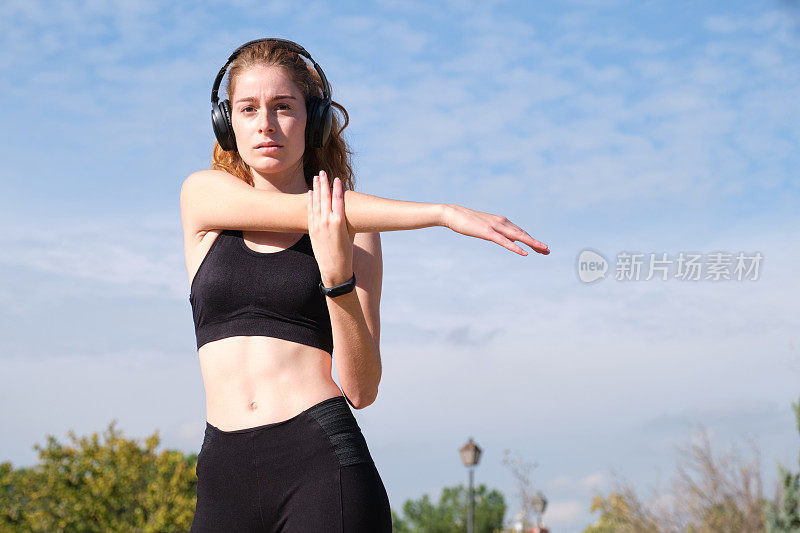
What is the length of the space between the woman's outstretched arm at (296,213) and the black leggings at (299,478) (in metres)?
0.67

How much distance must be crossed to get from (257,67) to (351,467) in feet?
5.26

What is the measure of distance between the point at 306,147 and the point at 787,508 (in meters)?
12.0

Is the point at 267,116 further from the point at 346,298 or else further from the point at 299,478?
the point at 299,478

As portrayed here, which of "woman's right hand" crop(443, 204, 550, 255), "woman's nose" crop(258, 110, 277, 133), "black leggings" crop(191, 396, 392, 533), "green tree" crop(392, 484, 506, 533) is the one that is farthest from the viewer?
"green tree" crop(392, 484, 506, 533)

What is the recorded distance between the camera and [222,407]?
9.43ft

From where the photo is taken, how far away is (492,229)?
257 centimetres

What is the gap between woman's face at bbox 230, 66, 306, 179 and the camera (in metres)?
3.13

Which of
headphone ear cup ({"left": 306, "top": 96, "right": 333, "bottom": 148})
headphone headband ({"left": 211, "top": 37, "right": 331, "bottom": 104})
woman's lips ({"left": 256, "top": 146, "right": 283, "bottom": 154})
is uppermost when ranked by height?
headphone headband ({"left": 211, "top": 37, "right": 331, "bottom": 104})

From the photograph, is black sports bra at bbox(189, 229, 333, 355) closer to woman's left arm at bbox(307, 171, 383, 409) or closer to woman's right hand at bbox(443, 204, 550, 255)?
woman's left arm at bbox(307, 171, 383, 409)

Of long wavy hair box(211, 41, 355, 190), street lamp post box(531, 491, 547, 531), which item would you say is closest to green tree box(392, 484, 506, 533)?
street lamp post box(531, 491, 547, 531)

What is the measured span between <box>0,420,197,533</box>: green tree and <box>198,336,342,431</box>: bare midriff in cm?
2186

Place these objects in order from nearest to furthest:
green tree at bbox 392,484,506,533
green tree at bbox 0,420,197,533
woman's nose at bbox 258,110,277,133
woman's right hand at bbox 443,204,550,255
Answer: woman's right hand at bbox 443,204,550,255 → woman's nose at bbox 258,110,277,133 → green tree at bbox 0,420,197,533 → green tree at bbox 392,484,506,533

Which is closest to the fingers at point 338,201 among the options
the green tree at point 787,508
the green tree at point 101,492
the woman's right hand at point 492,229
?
the woman's right hand at point 492,229

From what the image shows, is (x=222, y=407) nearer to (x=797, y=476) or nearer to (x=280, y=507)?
(x=280, y=507)
